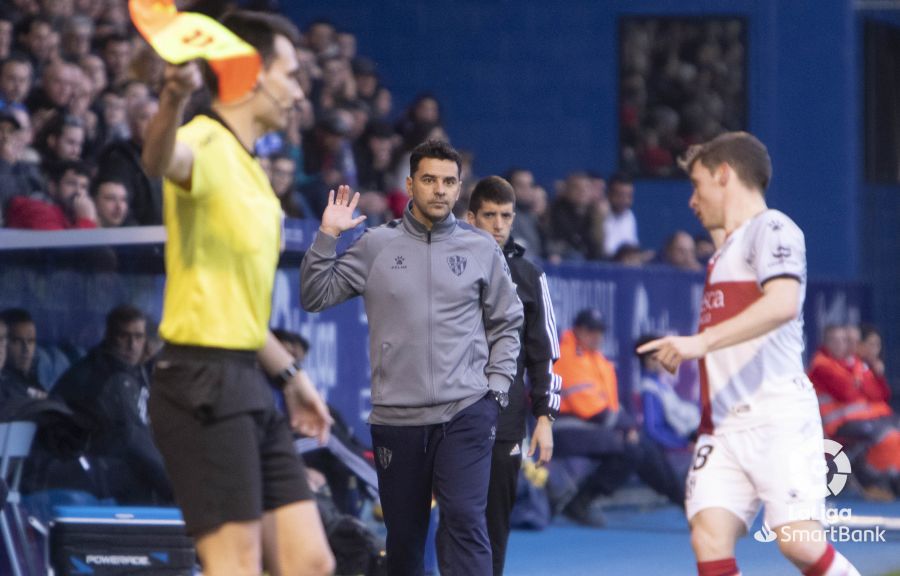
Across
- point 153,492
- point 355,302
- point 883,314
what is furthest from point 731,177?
point 883,314

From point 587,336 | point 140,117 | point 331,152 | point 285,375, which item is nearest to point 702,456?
point 285,375

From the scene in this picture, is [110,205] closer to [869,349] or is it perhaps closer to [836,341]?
[836,341]

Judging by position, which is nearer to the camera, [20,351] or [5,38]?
[20,351]

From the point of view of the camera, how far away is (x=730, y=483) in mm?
6020

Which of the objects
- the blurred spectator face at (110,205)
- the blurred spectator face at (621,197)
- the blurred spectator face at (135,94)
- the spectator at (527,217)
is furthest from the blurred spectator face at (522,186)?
the blurred spectator face at (110,205)

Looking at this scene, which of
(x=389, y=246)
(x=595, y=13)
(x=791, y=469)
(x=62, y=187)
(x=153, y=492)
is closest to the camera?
(x=791, y=469)

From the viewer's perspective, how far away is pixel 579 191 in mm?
17219

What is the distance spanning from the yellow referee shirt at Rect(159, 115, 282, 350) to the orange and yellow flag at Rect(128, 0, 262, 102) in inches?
6.6

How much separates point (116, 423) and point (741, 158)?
4.71 metres

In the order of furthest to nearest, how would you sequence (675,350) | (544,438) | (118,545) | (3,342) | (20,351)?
1. (20,351)
2. (3,342)
3. (118,545)
4. (544,438)
5. (675,350)

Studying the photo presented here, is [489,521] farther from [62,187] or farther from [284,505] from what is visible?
[62,187]

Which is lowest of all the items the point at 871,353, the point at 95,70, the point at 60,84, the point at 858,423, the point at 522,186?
the point at 858,423

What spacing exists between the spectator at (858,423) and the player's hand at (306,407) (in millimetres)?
10920

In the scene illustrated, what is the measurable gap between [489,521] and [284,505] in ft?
8.95
